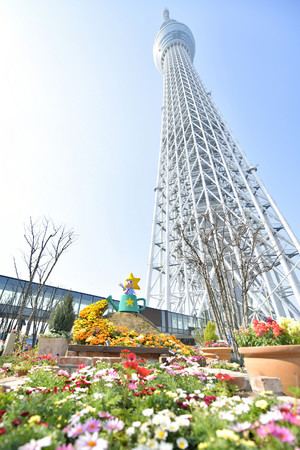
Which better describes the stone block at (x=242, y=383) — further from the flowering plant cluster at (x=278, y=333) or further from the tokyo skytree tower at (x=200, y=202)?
the tokyo skytree tower at (x=200, y=202)

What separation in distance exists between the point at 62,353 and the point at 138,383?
4426 millimetres

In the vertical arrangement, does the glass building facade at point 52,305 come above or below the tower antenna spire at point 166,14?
below

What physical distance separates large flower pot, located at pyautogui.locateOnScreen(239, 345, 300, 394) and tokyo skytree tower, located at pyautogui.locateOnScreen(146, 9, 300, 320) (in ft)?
22.7

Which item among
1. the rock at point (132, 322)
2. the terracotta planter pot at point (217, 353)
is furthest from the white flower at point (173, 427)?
the rock at point (132, 322)

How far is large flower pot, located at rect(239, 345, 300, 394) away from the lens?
256cm

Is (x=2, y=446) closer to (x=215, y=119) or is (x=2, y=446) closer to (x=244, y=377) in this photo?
(x=244, y=377)

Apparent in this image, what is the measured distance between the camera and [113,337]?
5512 mm

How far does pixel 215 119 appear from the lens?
29.5 metres

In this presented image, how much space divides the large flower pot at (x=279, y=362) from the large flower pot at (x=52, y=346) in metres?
4.82

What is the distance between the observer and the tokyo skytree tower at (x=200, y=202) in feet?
50.9

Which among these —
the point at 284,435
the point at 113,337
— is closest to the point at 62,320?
the point at 113,337

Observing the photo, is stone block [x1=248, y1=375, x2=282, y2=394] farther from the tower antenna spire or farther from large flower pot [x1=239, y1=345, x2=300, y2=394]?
the tower antenna spire

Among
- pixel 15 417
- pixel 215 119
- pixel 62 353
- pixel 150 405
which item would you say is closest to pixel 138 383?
pixel 150 405

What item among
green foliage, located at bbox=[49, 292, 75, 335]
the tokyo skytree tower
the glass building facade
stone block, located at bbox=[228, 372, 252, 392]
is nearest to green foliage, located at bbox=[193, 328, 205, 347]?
the tokyo skytree tower
